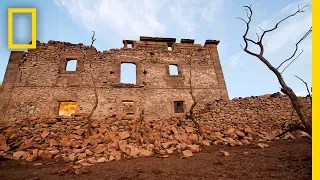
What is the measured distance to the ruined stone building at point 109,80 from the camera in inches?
467

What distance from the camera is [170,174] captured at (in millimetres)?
4355

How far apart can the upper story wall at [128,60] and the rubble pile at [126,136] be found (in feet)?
14.8

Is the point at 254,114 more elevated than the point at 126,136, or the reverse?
the point at 254,114

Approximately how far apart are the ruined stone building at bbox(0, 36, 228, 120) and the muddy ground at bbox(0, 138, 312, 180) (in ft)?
21.4

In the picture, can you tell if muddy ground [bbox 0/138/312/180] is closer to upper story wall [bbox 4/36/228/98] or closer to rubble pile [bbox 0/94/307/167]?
rubble pile [bbox 0/94/307/167]

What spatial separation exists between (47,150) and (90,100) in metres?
Result: 5.66

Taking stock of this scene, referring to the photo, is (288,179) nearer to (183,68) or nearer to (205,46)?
(183,68)

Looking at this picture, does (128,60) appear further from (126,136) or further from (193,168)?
(193,168)

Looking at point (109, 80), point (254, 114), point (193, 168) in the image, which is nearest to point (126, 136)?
point (193, 168)

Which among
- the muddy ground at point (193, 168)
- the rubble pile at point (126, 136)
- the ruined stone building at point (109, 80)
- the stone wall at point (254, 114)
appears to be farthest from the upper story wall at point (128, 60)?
the muddy ground at point (193, 168)

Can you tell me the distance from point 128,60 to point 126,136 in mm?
7684

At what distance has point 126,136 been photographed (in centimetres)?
757

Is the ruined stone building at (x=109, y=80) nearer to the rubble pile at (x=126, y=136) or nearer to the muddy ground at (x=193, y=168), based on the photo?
the rubble pile at (x=126, y=136)

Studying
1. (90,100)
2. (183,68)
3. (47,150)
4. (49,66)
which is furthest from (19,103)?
(183,68)
